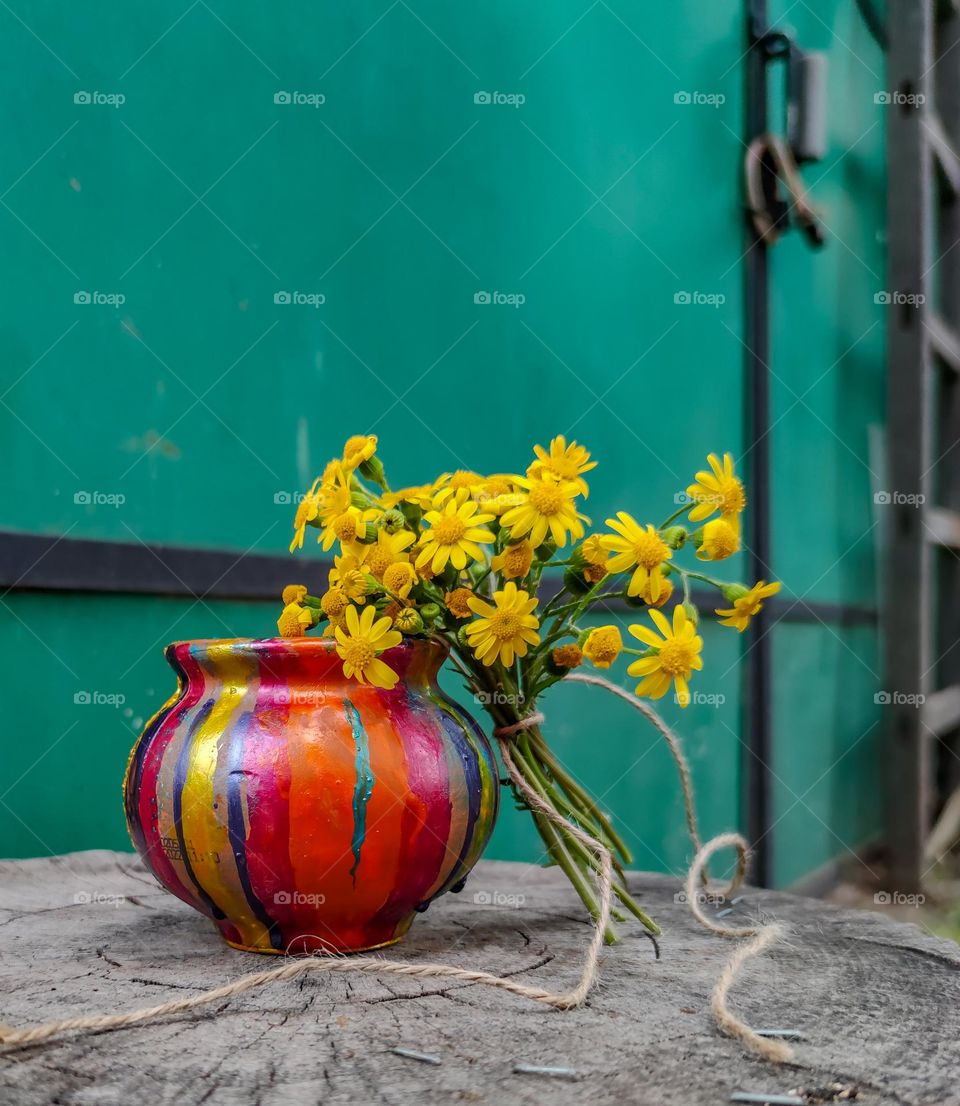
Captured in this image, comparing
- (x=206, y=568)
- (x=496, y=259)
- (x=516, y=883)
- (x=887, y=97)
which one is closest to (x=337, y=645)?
(x=516, y=883)

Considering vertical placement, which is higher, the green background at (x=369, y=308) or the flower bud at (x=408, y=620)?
the green background at (x=369, y=308)

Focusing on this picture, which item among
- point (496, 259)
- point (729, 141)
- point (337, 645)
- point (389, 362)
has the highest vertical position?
point (729, 141)

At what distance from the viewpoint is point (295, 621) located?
0.90 metres

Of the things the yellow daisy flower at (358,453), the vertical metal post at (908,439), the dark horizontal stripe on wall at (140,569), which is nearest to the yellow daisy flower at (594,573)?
the yellow daisy flower at (358,453)

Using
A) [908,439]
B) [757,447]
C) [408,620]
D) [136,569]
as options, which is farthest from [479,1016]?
[908,439]

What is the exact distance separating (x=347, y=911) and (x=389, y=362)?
105cm

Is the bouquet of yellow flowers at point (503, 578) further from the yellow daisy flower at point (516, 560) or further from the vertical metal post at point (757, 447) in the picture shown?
the vertical metal post at point (757, 447)

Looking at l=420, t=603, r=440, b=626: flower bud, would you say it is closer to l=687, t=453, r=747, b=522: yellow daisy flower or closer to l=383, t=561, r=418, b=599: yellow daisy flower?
l=383, t=561, r=418, b=599: yellow daisy flower

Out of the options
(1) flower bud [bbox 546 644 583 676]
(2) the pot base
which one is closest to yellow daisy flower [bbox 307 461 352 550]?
(1) flower bud [bbox 546 644 583 676]

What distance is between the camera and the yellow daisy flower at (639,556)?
86 centimetres

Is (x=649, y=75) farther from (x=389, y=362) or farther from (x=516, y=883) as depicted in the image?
(x=516, y=883)

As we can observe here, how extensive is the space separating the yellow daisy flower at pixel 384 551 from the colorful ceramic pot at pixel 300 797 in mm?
68

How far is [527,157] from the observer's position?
1928mm

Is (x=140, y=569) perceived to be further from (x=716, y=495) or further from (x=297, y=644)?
(x=716, y=495)
